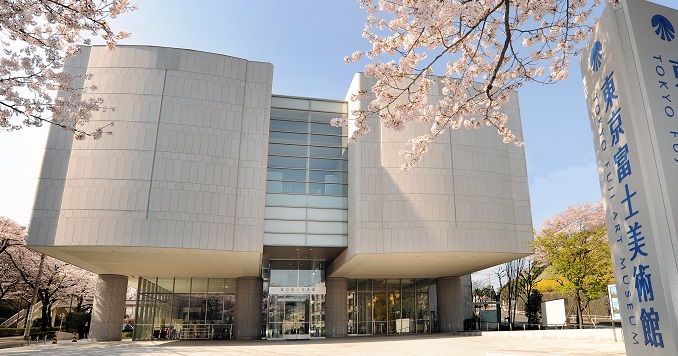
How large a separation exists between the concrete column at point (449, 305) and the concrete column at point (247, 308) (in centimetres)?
1226

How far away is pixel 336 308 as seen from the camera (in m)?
27.9

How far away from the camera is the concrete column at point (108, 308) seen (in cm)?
2622

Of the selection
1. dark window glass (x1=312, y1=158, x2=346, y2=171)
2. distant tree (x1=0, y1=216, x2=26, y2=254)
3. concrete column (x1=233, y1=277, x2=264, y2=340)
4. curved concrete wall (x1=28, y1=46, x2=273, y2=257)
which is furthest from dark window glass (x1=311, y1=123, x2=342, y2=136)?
distant tree (x1=0, y1=216, x2=26, y2=254)

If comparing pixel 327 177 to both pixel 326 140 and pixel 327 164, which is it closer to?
pixel 327 164

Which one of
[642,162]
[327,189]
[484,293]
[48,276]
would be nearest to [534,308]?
[484,293]

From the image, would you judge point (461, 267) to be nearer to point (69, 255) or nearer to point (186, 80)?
point (186, 80)

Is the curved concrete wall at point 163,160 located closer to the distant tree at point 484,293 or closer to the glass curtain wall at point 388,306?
the glass curtain wall at point 388,306

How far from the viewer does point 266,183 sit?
896 inches

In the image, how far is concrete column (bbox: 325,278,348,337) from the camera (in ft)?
89.8

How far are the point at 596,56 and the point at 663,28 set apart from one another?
0.60m

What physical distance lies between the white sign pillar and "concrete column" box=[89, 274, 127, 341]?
28649mm

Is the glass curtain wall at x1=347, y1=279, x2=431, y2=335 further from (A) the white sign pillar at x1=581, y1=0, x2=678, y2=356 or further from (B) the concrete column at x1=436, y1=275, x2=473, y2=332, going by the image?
(A) the white sign pillar at x1=581, y1=0, x2=678, y2=356

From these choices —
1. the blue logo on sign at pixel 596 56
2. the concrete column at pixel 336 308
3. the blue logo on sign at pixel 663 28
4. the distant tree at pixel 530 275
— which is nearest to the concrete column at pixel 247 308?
the concrete column at pixel 336 308

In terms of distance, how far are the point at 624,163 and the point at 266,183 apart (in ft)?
64.8
